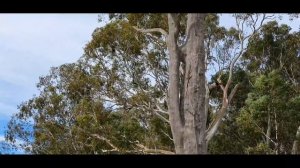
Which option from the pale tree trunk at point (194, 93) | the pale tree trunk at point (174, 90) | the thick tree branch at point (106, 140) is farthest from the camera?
the thick tree branch at point (106, 140)

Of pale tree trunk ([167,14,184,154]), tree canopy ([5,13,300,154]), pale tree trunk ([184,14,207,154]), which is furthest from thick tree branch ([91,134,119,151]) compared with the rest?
pale tree trunk ([184,14,207,154])

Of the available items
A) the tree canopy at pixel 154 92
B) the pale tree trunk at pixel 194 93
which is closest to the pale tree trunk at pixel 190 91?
the pale tree trunk at pixel 194 93

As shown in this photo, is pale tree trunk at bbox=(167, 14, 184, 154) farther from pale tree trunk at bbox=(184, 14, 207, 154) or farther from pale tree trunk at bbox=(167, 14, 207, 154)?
pale tree trunk at bbox=(184, 14, 207, 154)

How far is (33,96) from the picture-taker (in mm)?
12836

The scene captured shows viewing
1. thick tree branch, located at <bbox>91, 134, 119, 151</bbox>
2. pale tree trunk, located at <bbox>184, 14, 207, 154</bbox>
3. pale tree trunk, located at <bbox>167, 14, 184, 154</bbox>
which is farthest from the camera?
thick tree branch, located at <bbox>91, 134, 119, 151</bbox>

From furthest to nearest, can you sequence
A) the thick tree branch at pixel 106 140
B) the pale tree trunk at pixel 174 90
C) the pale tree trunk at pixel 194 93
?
the thick tree branch at pixel 106 140 < the pale tree trunk at pixel 174 90 < the pale tree trunk at pixel 194 93

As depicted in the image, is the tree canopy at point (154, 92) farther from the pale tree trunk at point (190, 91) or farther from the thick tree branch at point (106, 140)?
the pale tree trunk at point (190, 91)

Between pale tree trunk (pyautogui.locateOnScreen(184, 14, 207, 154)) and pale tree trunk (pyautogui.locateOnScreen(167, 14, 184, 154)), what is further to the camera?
pale tree trunk (pyautogui.locateOnScreen(167, 14, 184, 154))

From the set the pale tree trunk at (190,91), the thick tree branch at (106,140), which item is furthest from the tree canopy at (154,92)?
the pale tree trunk at (190,91)

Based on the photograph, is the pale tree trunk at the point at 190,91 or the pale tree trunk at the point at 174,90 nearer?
the pale tree trunk at the point at 190,91

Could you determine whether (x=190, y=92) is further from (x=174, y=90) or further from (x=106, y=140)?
(x=106, y=140)

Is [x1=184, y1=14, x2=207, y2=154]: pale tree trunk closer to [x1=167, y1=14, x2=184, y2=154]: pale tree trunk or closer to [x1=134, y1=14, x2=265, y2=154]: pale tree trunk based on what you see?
[x1=134, y1=14, x2=265, y2=154]: pale tree trunk

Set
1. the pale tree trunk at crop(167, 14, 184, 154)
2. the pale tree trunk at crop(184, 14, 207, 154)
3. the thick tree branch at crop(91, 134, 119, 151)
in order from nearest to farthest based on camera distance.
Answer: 1. the pale tree trunk at crop(184, 14, 207, 154)
2. the pale tree trunk at crop(167, 14, 184, 154)
3. the thick tree branch at crop(91, 134, 119, 151)
